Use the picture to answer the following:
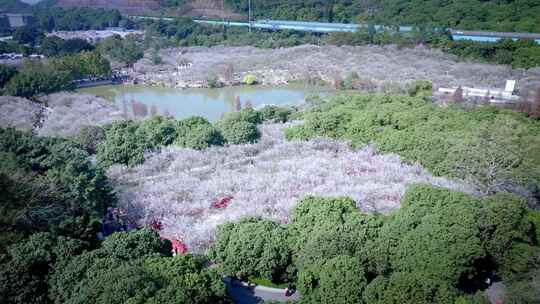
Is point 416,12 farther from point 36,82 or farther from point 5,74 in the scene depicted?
point 5,74

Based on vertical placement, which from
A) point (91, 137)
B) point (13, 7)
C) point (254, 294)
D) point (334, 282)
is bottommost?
point (254, 294)

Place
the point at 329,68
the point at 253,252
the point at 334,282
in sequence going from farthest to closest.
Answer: the point at 329,68 → the point at 253,252 → the point at 334,282

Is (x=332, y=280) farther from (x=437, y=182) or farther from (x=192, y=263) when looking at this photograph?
(x=437, y=182)

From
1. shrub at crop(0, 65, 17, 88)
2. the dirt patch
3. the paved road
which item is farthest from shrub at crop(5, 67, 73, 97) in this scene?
the paved road

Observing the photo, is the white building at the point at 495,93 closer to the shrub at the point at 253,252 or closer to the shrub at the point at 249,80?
the shrub at the point at 249,80

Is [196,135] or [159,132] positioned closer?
[196,135]

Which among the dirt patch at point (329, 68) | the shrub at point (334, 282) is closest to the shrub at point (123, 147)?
the shrub at point (334, 282)

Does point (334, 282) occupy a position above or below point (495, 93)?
below

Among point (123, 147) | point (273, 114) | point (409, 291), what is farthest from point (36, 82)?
point (409, 291)

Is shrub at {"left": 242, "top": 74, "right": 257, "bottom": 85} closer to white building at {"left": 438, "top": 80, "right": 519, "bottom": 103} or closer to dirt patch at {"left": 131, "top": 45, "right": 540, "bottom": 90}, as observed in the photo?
dirt patch at {"left": 131, "top": 45, "right": 540, "bottom": 90}
